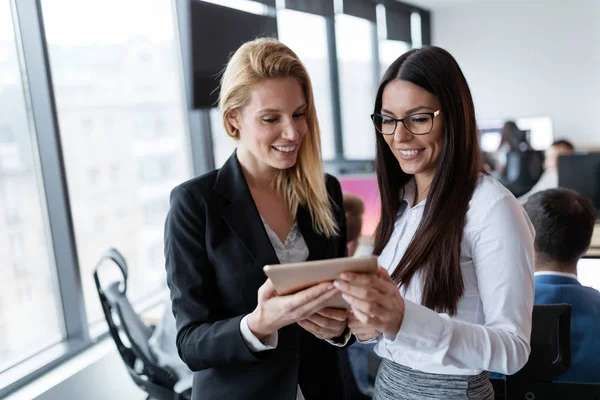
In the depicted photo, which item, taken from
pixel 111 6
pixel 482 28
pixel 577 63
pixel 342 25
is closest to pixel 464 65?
pixel 482 28

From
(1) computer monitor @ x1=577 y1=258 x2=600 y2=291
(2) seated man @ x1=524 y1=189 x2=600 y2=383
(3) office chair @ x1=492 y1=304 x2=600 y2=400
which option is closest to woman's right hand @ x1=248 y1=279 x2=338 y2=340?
(3) office chair @ x1=492 y1=304 x2=600 y2=400

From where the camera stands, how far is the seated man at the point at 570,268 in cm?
169

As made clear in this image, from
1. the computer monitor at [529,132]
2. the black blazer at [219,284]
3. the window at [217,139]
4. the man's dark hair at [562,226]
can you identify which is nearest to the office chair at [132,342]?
the black blazer at [219,284]

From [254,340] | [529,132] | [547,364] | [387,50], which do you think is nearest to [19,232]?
[254,340]

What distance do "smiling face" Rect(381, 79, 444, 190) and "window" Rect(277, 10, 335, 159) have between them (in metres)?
3.65

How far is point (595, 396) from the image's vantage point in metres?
1.49

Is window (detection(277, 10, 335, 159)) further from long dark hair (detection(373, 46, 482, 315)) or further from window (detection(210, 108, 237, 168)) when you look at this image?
long dark hair (detection(373, 46, 482, 315))

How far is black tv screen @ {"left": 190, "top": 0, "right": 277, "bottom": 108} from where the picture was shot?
294 cm

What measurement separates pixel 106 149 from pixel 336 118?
13.3ft

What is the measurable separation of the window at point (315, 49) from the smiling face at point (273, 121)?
354cm

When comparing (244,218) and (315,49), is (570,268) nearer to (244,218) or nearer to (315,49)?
(244,218)

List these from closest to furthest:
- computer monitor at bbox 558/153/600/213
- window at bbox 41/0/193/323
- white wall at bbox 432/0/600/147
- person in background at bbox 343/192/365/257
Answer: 1. person in background at bbox 343/192/365/257
2. window at bbox 41/0/193/323
3. computer monitor at bbox 558/153/600/213
4. white wall at bbox 432/0/600/147

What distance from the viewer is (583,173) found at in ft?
12.5

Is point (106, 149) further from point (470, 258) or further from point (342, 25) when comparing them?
point (342, 25)
